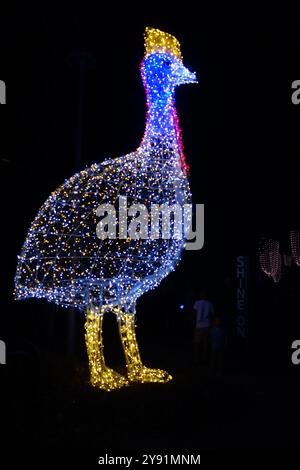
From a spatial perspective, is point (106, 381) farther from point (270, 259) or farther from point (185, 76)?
point (270, 259)

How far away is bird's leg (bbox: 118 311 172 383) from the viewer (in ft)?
23.7

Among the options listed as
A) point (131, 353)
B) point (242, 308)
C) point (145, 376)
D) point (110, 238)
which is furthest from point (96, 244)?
point (242, 308)

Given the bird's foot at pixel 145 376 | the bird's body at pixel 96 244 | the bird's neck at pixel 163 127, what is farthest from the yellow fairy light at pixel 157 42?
the bird's foot at pixel 145 376

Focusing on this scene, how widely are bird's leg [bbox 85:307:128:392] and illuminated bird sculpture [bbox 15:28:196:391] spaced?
12mm

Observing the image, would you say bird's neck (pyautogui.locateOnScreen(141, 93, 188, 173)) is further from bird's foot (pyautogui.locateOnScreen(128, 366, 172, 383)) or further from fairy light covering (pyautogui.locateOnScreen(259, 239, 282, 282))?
fairy light covering (pyautogui.locateOnScreen(259, 239, 282, 282))

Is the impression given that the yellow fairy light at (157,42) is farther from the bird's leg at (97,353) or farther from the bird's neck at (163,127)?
the bird's leg at (97,353)

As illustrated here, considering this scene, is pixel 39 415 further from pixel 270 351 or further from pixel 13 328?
pixel 13 328

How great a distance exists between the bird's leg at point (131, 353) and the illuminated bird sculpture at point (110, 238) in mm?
14

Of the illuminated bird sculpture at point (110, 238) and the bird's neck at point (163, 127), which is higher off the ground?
the bird's neck at point (163, 127)

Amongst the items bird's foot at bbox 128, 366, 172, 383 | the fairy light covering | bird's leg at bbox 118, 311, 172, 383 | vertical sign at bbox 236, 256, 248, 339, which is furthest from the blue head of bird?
the fairy light covering

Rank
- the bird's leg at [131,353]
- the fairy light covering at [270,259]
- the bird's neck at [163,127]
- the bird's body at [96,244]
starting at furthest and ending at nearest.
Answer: the fairy light covering at [270,259] → the bird's leg at [131,353] → the bird's neck at [163,127] → the bird's body at [96,244]

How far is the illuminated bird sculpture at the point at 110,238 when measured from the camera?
659 centimetres

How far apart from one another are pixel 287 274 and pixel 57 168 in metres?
13.0

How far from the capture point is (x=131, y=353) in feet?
24.0
